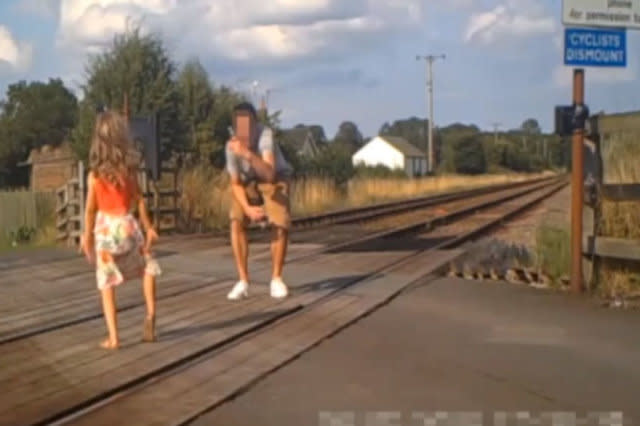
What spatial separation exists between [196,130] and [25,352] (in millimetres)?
25485

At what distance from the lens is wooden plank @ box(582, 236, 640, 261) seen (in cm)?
967

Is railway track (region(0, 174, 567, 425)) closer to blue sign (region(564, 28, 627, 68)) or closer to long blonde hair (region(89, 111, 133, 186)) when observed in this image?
long blonde hair (region(89, 111, 133, 186))

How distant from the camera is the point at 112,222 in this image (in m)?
7.46

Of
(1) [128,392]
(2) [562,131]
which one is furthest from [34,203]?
(1) [128,392]

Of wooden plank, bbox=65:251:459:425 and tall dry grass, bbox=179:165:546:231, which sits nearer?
wooden plank, bbox=65:251:459:425

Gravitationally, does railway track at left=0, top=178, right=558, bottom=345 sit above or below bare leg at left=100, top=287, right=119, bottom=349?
below

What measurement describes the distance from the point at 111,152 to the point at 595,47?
5437 millimetres

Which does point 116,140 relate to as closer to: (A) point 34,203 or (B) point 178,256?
(B) point 178,256

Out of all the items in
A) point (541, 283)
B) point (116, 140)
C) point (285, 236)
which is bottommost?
point (541, 283)

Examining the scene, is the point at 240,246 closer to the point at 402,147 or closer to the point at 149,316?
the point at 149,316

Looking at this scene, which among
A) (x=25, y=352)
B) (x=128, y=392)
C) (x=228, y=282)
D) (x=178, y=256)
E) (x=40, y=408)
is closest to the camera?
(x=40, y=408)

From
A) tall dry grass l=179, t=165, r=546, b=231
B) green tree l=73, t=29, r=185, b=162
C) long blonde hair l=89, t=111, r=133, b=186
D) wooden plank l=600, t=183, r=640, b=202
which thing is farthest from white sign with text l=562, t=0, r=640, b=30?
green tree l=73, t=29, r=185, b=162

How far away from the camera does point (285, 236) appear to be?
10023 millimetres

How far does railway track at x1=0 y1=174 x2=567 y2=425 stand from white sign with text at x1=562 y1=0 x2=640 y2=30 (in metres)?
3.35
